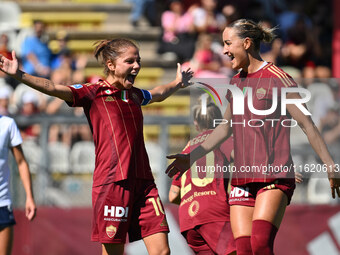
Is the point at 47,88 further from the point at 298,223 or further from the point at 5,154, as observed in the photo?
the point at 298,223

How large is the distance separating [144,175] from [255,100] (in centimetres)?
113

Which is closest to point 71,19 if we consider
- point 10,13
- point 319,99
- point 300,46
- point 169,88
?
point 10,13

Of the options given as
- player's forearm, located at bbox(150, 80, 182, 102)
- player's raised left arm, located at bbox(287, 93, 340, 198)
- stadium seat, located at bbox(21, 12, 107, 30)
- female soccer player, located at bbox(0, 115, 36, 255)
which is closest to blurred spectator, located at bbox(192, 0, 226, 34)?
stadium seat, located at bbox(21, 12, 107, 30)

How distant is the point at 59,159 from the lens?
10.7 m

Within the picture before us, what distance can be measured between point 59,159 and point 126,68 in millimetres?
4256

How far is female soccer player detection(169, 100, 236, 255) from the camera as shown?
7.32 metres

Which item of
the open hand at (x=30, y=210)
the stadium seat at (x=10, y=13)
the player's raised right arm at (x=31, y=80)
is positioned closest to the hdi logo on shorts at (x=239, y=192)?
the player's raised right arm at (x=31, y=80)

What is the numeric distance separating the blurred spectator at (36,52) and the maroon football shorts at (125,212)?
763 cm

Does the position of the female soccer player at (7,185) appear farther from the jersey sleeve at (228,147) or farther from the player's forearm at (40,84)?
the jersey sleeve at (228,147)

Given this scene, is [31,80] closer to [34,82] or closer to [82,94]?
[34,82]

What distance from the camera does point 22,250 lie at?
10914mm

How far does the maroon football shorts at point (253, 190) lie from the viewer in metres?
6.58

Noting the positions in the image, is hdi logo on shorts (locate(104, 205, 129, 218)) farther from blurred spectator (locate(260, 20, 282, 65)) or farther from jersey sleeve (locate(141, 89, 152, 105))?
blurred spectator (locate(260, 20, 282, 65))

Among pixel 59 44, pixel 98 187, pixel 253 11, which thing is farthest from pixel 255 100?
pixel 253 11
